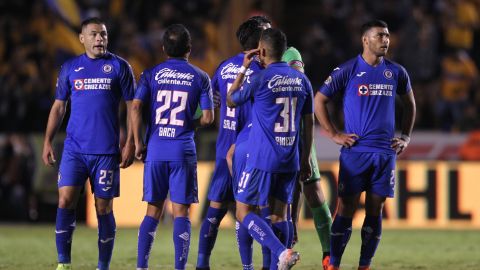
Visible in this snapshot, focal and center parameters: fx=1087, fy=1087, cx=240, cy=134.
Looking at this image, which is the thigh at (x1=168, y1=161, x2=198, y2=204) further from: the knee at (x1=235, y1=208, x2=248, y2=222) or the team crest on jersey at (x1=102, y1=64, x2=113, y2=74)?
the team crest on jersey at (x1=102, y1=64, x2=113, y2=74)

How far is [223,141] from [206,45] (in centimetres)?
963

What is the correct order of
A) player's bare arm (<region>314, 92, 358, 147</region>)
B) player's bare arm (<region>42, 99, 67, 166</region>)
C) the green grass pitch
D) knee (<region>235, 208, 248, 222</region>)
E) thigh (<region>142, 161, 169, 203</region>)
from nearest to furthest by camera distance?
1. knee (<region>235, 208, 248, 222</region>)
2. thigh (<region>142, 161, 169, 203</region>)
3. player's bare arm (<region>42, 99, 67, 166</region>)
4. player's bare arm (<region>314, 92, 358, 147</region>)
5. the green grass pitch

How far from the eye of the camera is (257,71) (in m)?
9.77

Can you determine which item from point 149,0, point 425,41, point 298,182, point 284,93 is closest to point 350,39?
point 425,41

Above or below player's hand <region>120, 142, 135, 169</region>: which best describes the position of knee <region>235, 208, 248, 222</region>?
below

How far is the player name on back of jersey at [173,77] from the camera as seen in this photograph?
385 inches

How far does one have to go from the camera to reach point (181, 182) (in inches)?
387

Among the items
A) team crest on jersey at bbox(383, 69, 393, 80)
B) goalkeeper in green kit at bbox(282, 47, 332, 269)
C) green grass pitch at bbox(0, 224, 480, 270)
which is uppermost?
team crest on jersey at bbox(383, 69, 393, 80)

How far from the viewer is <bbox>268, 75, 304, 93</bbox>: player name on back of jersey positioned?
9.38 meters

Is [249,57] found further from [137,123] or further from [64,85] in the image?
[64,85]

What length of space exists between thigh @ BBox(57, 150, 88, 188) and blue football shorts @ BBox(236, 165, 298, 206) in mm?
1560

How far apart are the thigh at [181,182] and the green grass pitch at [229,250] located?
1.76m

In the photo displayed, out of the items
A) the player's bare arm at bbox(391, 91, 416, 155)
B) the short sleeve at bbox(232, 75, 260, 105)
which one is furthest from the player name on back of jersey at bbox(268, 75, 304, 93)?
the player's bare arm at bbox(391, 91, 416, 155)

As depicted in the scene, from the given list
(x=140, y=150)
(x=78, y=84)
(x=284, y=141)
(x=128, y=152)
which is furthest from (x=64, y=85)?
(x=284, y=141)
